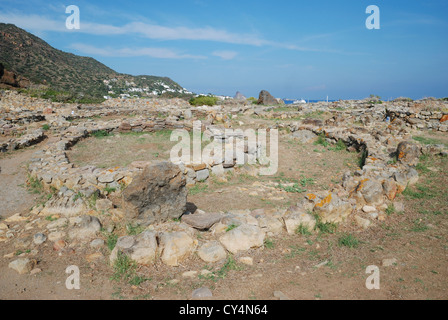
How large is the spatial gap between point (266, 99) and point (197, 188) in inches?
808

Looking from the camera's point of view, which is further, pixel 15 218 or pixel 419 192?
pixel 419 192

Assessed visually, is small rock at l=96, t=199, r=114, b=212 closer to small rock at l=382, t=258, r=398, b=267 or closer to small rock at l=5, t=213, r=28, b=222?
small rock at l=5, t=213, r=28, b=222

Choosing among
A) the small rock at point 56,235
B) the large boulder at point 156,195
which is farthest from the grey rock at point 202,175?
the small rock at point 56,235

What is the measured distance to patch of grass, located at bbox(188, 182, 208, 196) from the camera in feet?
22.7

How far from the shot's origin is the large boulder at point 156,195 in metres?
4.71

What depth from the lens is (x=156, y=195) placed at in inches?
191

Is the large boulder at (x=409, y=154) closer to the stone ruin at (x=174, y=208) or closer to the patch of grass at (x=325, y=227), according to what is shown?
the stone ruin at (x=174, y=208)

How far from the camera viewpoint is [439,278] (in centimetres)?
334

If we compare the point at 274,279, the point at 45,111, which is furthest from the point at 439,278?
the point at 45,111

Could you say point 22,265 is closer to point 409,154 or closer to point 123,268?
point 123,268

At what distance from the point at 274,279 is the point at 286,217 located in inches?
59.9

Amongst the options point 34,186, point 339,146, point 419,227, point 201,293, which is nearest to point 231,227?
point 201,293

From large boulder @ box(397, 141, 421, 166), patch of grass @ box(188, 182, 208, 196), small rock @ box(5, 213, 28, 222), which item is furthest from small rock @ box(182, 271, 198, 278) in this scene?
large boulder @ box(397, 141, 421, 166)
